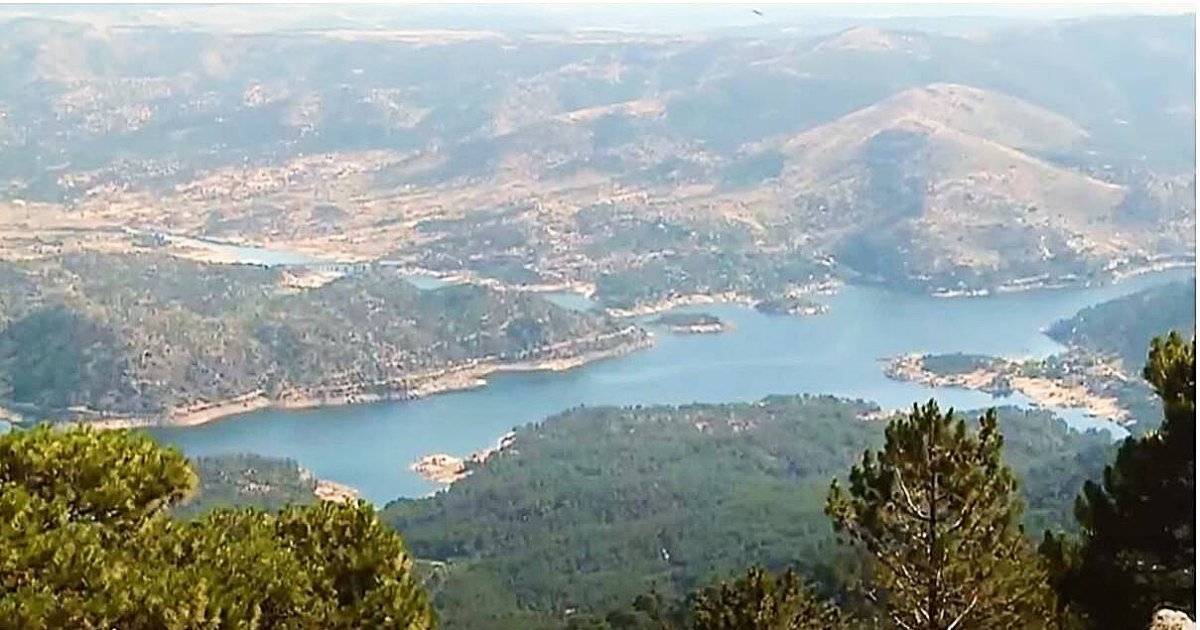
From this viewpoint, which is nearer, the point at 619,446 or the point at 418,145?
the point at 619,446

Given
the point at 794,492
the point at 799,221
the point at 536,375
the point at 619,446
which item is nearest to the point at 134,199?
the point at 799,221

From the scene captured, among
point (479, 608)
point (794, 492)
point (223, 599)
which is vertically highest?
point (223, 599)

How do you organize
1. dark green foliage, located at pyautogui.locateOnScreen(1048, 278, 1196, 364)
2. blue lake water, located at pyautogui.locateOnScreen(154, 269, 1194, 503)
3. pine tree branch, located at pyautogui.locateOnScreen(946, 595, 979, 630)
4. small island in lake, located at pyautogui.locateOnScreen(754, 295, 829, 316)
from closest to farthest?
pine tree branch, located at pyautogui.locateOnScreen(946, 595, 979, 630) → blue lake water, located at pyautogui.locateOnScreen(154, 269, 1194, 503) → dark green foliage, located at pyautogui.locateOnScreen(1048, 278, 1196, 364) → small island in lake, located at pyautogui.locateOnScreen(754, 295, 829, 316)

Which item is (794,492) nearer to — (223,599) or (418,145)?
(223,599)

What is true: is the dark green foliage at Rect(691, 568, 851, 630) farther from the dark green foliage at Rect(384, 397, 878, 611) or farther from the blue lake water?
the blue lake water

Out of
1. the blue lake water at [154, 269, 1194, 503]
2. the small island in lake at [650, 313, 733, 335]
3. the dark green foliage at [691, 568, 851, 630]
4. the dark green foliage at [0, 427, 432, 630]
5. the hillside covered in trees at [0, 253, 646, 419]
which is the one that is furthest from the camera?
the small island in lake at [650, 313, 733, 335]

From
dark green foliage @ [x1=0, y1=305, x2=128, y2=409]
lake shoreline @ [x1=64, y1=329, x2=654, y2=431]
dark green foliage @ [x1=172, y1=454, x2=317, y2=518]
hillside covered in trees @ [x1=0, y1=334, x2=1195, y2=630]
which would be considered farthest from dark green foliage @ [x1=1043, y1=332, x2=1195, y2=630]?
dark green foliage @ [x1=0, y1=305, x2=128, y2=409]
